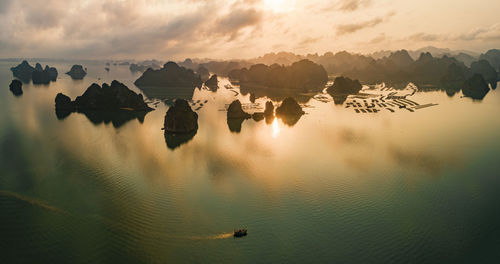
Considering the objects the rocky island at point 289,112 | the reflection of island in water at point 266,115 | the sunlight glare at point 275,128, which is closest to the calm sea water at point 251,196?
the sunlight glare at point 275,128

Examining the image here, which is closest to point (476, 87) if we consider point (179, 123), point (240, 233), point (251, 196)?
point (179, 123)

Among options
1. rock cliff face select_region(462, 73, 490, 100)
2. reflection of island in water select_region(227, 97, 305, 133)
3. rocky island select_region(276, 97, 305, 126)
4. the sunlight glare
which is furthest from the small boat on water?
rock cliff face select_region(462, 73, 490, 100)

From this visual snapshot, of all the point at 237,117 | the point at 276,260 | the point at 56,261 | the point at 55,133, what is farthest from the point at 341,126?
the point at 55,133

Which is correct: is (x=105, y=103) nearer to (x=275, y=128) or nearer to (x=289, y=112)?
(x=275, y=128)

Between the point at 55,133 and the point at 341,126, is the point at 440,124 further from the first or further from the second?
the point at 55,133

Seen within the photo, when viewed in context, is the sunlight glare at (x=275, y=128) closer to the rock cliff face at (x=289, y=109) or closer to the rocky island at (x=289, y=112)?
the rocky island at (x=289, y=112)

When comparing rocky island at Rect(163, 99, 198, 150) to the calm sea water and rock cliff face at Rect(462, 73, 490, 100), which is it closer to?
the calm sea water
